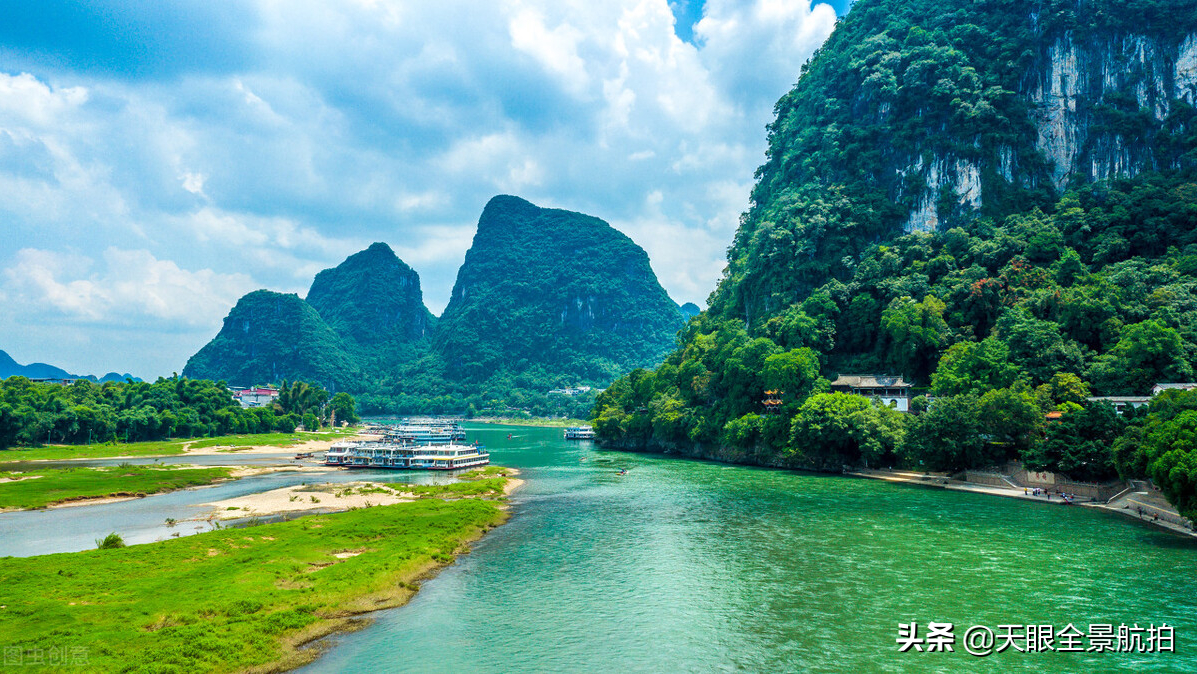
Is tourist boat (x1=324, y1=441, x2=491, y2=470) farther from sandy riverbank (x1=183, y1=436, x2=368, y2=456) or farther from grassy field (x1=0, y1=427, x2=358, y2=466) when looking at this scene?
grassy field (x1=0, y1=427, x2=358, y2=466)

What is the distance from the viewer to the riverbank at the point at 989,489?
40.4 meters

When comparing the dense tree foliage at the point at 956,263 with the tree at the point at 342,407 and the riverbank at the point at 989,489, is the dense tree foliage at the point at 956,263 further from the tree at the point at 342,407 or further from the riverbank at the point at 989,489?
the tree at the point at 342,407

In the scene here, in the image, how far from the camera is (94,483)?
198 ft

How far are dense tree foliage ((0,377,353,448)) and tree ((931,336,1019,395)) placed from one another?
128286 millimetres

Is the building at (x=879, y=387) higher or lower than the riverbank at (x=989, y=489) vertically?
higher

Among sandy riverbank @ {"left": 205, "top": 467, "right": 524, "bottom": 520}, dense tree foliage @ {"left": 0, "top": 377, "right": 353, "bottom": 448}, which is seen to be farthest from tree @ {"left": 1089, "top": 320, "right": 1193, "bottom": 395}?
dense tree foliage @ {"left": 0, "top": 377, "right": 353, "bottom": 448}

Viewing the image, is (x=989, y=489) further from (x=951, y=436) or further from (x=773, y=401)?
(x=773, y=401)

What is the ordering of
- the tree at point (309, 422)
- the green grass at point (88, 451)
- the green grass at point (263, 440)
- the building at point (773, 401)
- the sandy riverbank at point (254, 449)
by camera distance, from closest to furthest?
the building at point (773, 401) → the green grass at point (88, 451) → the sandy riverbank at point (254, 449) → the green grass at point (263, 440) → the tree at point (309, 422)

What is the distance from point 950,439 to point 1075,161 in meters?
72.7

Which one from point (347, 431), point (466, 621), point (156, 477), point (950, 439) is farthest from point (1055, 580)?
point (347, 431)

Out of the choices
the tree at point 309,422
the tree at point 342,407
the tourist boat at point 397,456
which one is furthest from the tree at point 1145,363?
the tree at point 342,407

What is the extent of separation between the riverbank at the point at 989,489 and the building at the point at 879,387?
12.4 metres

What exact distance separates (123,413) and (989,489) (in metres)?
132

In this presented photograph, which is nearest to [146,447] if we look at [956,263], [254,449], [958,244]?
[254,449]
